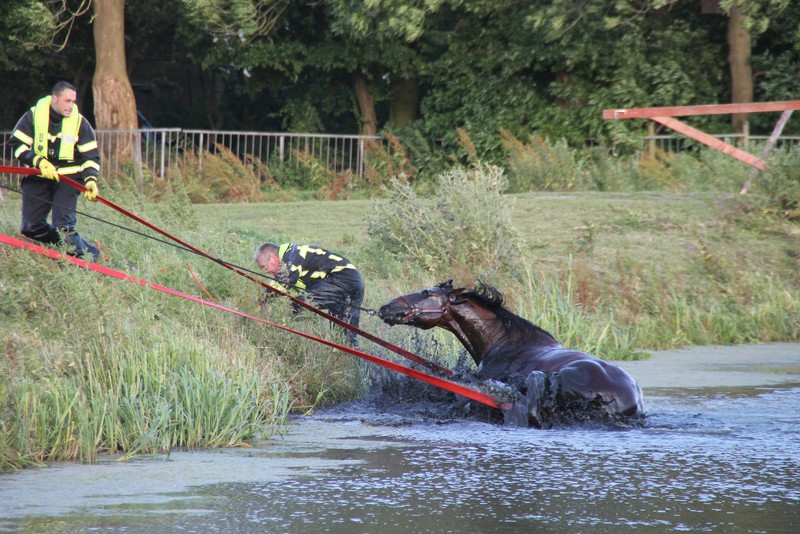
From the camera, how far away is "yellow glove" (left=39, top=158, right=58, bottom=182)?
30.6 ft

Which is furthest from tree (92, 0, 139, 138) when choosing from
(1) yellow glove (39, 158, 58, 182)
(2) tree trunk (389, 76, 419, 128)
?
(1) yellow glove (39, 158, 58, 182)

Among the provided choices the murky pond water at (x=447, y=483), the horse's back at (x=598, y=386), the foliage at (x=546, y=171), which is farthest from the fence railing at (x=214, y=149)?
the murky pond water at (x=447, y=483)

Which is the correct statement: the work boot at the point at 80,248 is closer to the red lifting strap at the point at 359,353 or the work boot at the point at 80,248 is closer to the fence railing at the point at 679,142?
the red lifting strap at the point at 359,353

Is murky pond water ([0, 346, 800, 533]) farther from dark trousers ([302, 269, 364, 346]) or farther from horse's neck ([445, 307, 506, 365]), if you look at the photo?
dark trousers ([302, 269, 364, 346])

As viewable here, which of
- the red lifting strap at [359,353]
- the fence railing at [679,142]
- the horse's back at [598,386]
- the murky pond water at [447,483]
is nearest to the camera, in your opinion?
the murky pond water at [447,483]

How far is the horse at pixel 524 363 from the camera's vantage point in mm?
7539

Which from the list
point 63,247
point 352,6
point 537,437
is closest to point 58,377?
point 63,247

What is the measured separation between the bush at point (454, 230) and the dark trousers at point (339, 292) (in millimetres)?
2816

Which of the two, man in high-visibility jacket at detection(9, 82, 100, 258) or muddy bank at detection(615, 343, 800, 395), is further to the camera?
man in high-visibility jacket at detection(9, 82, 100, 258)

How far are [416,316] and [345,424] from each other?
89cm

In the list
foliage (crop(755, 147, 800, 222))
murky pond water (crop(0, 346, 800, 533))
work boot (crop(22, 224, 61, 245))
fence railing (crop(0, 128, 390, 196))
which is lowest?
murky pond water (crop(0, 346, 800, 533))

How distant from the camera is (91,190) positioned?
31.5 ft

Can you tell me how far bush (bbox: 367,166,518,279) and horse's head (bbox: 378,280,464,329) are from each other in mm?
4347

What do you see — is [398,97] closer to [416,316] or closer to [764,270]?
[764,270]
